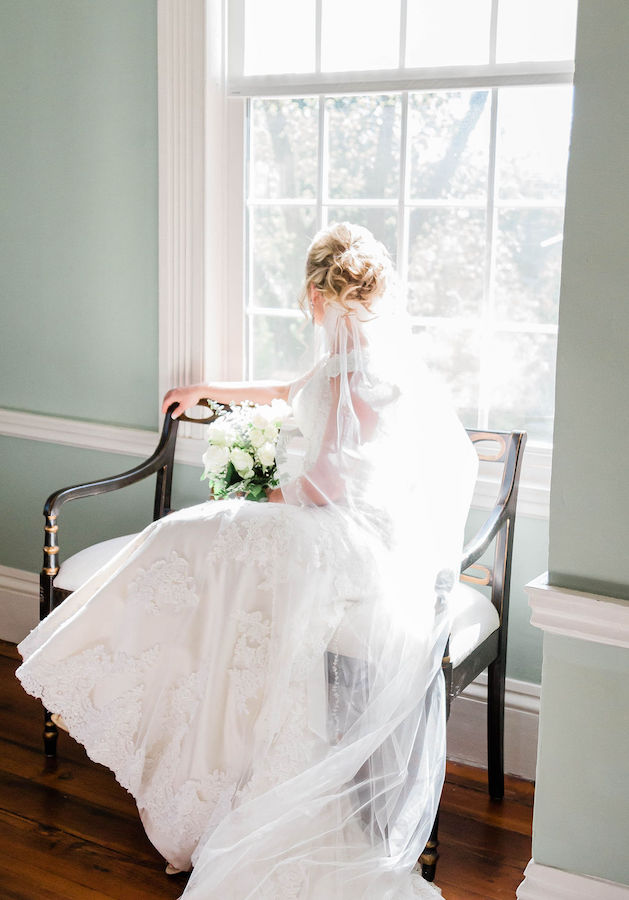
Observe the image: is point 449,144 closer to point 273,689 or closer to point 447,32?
point 447,32

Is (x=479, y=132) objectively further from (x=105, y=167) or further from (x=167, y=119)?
(x=105, y=167)

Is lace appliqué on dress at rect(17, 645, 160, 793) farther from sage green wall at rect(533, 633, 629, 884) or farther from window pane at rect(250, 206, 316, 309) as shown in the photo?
window pane at rect(250, 206, 316, 309)

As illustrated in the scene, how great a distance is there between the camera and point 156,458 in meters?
3.18

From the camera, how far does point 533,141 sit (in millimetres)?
2738

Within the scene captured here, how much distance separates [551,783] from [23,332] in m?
2.76

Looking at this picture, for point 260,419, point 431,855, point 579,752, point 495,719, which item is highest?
point 260,419

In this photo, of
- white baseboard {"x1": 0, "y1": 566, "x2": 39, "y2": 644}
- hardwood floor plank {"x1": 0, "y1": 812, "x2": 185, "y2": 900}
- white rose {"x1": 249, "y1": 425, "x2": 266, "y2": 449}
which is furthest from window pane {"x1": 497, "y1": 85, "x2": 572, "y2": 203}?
white baseboard {"x1": 0, "y1": 566, "x2": 39, "y2": 644}

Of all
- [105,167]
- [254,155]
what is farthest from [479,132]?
[105,167]

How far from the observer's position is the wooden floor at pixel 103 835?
92.0 inches

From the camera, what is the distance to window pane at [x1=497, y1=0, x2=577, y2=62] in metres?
2.62

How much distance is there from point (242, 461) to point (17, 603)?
67.0 inches

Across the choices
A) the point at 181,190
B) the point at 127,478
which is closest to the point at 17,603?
the point at 127,478

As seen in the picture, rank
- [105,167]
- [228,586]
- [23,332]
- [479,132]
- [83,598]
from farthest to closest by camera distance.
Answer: [23,332] < [105,167] < [479,132] < [83,598] < [228,586]

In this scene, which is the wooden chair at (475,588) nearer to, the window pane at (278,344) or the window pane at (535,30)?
the window pane at (278,344)
